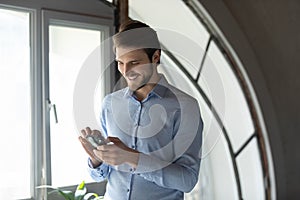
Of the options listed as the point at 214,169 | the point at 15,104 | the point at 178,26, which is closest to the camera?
the point at 15,104

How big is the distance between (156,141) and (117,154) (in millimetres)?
103

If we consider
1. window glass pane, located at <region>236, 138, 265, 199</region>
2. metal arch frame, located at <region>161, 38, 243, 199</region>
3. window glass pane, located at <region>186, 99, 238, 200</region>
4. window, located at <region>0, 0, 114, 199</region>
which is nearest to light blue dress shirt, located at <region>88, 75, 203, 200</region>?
window, located at <region>0, 0, 114, 199</region>

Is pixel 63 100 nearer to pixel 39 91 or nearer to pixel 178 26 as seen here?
pixel 39 91

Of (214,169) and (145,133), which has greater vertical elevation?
(145,133)

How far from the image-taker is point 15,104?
116 cm

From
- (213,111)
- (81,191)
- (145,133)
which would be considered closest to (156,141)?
(145,133)

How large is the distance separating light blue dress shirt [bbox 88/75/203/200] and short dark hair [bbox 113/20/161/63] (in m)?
0.09

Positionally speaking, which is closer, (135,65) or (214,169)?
(135,65)

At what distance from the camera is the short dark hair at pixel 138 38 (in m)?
0.83

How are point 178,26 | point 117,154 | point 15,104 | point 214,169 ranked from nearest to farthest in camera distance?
point 117,154
point 15,104
point 178,26
point 214,169

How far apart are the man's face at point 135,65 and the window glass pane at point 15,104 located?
43cm

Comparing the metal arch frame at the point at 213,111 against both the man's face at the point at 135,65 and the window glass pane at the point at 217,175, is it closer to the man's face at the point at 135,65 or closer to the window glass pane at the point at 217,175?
the window glass pane at the point at 217,175

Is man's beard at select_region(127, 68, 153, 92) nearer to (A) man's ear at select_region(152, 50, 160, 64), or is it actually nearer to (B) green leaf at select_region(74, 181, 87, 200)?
(A) man's ear at select_region(152, 50, 160, 64)

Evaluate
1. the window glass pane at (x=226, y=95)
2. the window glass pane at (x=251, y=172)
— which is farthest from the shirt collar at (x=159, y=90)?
the window glass pane at (x=251, y=172)
